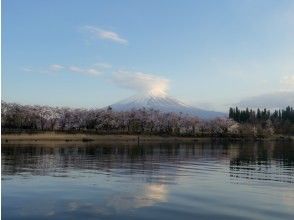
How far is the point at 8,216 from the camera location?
21.1m

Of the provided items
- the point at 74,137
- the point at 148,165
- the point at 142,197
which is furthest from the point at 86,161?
the point at 74,137

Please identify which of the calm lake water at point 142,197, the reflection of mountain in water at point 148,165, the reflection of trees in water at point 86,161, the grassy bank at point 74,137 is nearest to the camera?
the calm lake water at point 142,197

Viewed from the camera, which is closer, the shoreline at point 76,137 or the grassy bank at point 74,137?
the shoreline at point 76,137

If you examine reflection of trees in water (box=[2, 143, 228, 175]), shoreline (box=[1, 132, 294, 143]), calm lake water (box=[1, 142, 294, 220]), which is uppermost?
shoreline (box=[1, 132, 294, 143])

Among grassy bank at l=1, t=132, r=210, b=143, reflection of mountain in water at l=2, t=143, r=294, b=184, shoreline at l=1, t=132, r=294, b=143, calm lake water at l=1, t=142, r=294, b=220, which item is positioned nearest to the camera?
calm lake water at l=1, t=142, r=294, b=220

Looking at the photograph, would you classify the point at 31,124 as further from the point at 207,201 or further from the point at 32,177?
the point at 207,201

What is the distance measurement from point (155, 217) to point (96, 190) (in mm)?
9996

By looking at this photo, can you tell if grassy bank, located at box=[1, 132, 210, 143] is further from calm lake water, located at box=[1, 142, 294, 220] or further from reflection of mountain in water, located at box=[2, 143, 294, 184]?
calm lake water, located at box=[1, 142, 294, 220]

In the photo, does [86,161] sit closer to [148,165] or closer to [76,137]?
[148,165]

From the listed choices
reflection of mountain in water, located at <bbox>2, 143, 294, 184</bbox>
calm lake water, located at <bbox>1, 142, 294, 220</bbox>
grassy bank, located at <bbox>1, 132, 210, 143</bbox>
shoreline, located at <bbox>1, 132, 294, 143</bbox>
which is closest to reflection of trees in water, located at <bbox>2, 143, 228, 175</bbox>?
reflection of mountain in water, located at <bbox>2, 143, 294, 184</bbox>

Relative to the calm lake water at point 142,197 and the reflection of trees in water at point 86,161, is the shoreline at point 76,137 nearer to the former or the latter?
the reflection of trees in water at point 86,161

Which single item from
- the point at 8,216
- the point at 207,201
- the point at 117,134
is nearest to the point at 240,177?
the point at 207,201

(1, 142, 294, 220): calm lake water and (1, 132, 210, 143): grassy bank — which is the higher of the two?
(1, 132, 210, 143): grassy bank

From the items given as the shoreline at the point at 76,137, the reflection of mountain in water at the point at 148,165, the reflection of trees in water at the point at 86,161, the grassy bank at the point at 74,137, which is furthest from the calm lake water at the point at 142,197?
the grassy bank at the point at 74,137
